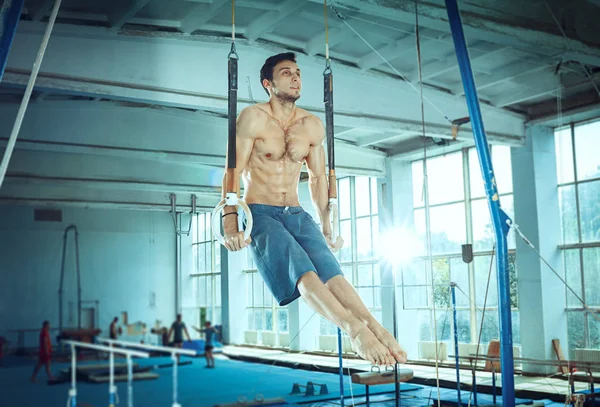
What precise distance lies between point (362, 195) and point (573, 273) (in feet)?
16.7

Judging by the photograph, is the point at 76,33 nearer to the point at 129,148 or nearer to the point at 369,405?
the point at 129,148

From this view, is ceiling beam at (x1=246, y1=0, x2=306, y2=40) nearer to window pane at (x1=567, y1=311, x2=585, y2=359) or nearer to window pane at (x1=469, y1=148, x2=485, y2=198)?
window pane at (x1=469, y1=148, x2=485, y2=198)

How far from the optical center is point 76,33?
671cm

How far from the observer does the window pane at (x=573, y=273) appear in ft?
37.0

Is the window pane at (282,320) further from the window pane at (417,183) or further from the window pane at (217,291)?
the window pane at (217,291)

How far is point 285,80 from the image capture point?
441cm

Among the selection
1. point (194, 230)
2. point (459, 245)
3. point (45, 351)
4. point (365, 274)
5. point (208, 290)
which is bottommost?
point (45, 351)

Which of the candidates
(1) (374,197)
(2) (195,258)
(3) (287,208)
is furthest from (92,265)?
(1) (374,197)

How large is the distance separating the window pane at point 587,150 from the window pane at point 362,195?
15.4 ft

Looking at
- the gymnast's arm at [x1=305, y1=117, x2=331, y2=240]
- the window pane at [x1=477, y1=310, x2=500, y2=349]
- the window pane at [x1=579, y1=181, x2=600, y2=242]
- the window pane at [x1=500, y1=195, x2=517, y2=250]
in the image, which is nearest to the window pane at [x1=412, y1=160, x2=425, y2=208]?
the window pane at [x1=500, y1=195, x2=517, y2=250]

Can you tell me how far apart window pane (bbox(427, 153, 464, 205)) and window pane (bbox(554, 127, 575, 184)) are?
209cm

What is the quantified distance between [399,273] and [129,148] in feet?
26.2

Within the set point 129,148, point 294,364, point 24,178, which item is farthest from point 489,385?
point 24,178

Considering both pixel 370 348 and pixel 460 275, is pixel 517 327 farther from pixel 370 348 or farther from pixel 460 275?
pixel 370 348
